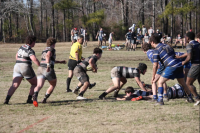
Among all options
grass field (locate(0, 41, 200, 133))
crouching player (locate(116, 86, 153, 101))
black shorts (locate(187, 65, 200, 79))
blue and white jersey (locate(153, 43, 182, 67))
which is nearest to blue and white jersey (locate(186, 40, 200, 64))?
black shorts (locate(187, 65, 200, 79))

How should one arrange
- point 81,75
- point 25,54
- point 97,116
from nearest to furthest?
point 97,116, point 25,54, point 81,75

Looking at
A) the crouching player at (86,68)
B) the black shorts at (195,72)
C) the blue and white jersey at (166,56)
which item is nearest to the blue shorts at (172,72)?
the blue and white jersey at (166,56)

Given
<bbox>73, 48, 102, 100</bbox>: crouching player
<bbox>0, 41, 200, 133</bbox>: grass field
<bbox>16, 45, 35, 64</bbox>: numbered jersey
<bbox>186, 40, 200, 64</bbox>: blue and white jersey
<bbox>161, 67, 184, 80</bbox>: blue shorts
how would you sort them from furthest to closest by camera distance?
<bbox>73, 48, 102, 100</bbox>: crouching player < <bbox>16, 45, 35, 64</bbox>: numbered jersey < <bbox>186, 40, 200, 64</bbox>: blue and white jersey < <bbox>161, 67, 184, 80</bbox>: blue shorts < <bbox>0, 41, 200, 133</bbox>: grass field

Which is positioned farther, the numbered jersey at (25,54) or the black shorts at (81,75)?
the black shorts at (81,75)

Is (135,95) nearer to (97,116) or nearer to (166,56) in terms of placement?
(166,56)

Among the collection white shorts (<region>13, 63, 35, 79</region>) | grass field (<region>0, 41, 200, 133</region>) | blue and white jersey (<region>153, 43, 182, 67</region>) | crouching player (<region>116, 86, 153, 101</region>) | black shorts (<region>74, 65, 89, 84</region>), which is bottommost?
grass field (<region>0, 41, 200, 133</region>)

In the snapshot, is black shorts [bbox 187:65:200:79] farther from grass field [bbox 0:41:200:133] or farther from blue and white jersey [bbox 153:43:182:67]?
grass field [bbox 0:41:200:133]

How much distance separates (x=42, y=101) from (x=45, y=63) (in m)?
1.09

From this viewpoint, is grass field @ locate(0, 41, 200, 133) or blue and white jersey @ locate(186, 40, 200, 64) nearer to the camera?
grass field @ locate(0, 41, 200, 133)

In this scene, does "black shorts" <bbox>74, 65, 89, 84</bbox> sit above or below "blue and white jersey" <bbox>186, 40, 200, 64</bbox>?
below

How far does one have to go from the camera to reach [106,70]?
1571 centimetres

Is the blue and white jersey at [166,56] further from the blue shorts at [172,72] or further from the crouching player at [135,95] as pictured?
the crouching player at [135,95]

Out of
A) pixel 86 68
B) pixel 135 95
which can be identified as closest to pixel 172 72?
pixel 135 95

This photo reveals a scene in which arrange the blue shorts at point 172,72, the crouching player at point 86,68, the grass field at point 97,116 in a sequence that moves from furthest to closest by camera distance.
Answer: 1. the crouching player at point 86,68
2. the blue shorts at point 172,72
3. the grass field at point 97,116
